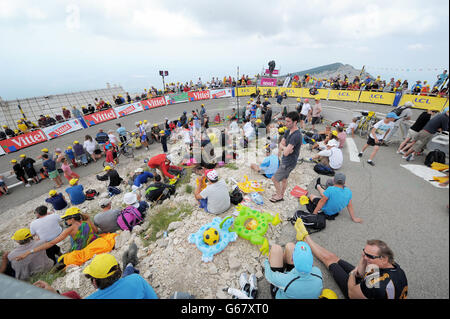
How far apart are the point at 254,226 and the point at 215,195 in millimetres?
1106

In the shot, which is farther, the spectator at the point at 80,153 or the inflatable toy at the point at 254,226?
the spectator at the point at 80,153

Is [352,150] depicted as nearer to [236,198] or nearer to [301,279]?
[236,198]

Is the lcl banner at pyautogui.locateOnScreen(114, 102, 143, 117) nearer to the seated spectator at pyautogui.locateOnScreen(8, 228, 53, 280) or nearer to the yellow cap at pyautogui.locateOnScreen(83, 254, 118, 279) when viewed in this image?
the seated spectator at pyautogui.locateOnScreen(8, 228, 53, 280)

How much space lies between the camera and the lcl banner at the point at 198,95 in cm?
2356

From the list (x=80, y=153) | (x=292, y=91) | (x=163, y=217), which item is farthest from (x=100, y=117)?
(x=292, y=91)

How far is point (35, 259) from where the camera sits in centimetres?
377

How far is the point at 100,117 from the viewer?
16.8 metres

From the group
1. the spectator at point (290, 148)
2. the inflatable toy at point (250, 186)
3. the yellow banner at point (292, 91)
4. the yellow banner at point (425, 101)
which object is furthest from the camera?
the yellow banner at point (292, 91)

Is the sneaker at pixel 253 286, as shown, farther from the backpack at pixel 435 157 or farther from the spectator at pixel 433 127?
the spectator at pixel 433 127

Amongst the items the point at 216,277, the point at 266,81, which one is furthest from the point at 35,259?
the point at 266,81

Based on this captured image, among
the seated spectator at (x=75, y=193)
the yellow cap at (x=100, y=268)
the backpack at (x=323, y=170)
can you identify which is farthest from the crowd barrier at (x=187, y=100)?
the yellow cap at (x=100, y=268)

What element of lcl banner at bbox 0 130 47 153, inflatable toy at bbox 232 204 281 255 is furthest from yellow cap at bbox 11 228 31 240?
lcl banner at bbox 0 130 47 153

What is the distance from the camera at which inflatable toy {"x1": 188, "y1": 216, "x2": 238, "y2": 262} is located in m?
3.25

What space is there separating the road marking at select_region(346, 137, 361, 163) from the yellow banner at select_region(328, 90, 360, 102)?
1191cm
